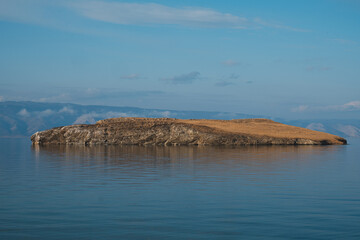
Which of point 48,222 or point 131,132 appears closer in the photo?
point 48,222

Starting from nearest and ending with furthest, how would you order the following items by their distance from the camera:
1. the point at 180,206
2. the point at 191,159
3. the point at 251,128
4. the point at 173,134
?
the point at 180,206 < the point at 191,159 < the point at 173,134 < the point at 251,128

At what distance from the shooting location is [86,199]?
835 inches

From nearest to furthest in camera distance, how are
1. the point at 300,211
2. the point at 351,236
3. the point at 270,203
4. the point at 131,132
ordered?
the point at 351,236 < the point at 300,211 < the point at 270,203 < the point at 131,132

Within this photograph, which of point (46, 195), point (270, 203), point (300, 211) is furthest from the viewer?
point (46, 195)

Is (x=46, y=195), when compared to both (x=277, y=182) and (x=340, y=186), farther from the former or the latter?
(x=340, y=186)

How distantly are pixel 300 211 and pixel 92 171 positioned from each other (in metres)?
19.4

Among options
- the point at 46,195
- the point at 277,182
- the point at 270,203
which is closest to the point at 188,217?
the point at 270,203

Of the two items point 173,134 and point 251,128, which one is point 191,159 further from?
point 251,128

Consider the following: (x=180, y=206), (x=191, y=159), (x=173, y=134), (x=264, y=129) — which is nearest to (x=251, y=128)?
(x=264, y=129)

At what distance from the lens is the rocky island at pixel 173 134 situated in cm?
8825

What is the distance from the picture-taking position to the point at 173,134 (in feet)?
293

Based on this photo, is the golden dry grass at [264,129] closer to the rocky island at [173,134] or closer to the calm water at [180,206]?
the rocky island at [173,134]

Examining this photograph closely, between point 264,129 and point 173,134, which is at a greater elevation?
point 264,129

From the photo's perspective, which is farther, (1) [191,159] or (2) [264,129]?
(2) [264,129]
